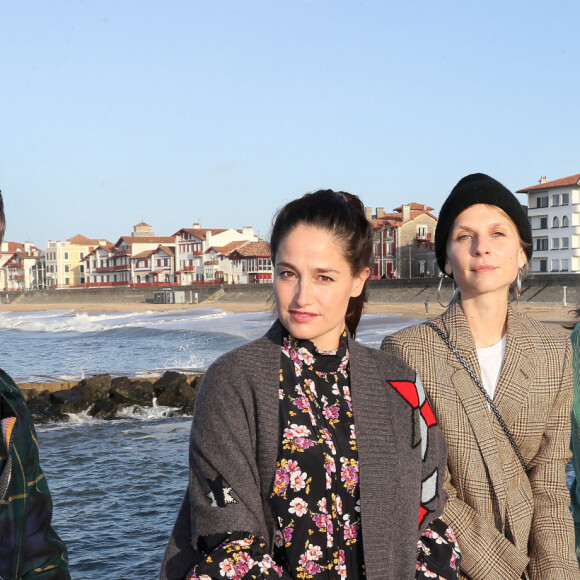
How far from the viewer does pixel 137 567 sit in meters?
7.79

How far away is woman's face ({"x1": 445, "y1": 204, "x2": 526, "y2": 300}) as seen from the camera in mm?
2844

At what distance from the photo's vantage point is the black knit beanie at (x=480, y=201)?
285 centimetres

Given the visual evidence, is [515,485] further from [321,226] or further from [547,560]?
[321,226]

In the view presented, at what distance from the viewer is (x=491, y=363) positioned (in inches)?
114

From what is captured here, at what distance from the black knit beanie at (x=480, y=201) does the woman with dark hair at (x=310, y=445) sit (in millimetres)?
594

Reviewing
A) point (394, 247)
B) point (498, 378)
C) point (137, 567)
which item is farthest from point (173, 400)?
point (394, 247)

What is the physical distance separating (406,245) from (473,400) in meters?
74.5

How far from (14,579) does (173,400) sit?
1512 cm

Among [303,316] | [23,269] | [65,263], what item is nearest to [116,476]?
[303,316]

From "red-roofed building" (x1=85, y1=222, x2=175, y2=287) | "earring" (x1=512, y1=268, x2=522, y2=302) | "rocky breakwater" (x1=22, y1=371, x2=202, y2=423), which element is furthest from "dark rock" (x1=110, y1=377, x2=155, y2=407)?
"red-roofed building" (x1=85, y1=222, x2=175, y2=287)

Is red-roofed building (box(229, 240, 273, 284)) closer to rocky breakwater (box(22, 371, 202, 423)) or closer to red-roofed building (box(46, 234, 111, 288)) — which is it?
red-roofed building (box(46, 234, 111, 288))

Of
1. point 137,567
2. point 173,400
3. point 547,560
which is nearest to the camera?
point 547,560

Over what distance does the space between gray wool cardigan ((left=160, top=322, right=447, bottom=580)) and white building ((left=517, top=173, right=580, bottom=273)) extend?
209ft

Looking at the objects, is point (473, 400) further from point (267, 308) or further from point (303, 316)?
point (267, 308)
